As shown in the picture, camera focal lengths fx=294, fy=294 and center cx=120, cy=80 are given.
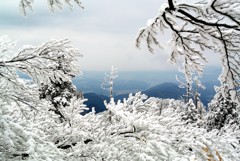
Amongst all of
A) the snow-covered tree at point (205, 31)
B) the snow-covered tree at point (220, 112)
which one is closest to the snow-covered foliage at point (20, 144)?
the snow-covered tree at point (205, 31)

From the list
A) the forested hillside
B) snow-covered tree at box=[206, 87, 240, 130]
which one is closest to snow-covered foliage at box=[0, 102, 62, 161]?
the forested hillside

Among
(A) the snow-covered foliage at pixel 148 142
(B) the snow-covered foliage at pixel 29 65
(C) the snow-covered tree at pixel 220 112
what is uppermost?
(B) the snow-covered foliage at pixel 29 65

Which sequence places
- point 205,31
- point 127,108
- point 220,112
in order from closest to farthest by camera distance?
1. point 205,31
2. point 127,108
3. point 220,112

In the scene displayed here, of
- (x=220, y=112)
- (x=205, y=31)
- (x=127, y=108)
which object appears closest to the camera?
(x=205, y=31)

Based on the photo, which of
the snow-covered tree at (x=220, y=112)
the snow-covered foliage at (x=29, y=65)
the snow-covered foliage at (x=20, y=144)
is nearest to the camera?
the snow-covered foliage at (x=20, y=144)

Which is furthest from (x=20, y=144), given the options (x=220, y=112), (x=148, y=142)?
(x=220, y=112)

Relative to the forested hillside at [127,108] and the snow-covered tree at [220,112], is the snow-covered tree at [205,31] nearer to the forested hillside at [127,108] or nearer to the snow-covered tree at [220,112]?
the forested hillside at [127,108]

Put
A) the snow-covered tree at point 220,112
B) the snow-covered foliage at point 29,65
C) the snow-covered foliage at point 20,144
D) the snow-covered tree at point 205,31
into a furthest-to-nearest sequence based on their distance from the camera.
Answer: the snow-covered tree at point 220,112, the snow-covered foliage at point 29,65, the snow-covered foliage at point 20,144, the snow-covered tree at point 205,31

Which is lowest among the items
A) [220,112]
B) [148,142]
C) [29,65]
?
[220,112]

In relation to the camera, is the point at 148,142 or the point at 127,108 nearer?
the point at 148,142

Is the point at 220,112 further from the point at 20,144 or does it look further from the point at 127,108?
the point at 20,144

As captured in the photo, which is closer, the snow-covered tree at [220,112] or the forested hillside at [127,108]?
the forested hillside at [127,108]

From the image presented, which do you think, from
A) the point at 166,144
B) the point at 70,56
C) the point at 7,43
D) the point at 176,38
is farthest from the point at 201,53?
the point at 7,43

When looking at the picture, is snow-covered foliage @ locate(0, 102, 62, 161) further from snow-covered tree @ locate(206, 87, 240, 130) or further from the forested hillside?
snow-covered tree @ locate(206, 87, 240, 130)
